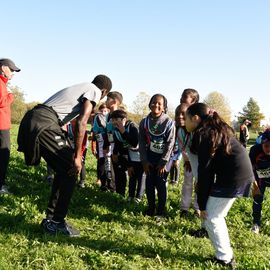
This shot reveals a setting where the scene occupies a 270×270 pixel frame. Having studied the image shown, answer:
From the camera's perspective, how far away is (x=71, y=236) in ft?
15.1

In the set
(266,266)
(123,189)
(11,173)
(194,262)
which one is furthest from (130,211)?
(11,173)

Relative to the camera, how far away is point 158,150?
5777 mm

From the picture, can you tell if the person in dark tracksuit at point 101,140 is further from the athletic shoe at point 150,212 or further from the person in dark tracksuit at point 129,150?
the athletic shoe at point 150,212

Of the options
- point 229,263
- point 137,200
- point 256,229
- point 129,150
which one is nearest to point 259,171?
point 256,229

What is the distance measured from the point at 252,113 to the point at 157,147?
7026 cm

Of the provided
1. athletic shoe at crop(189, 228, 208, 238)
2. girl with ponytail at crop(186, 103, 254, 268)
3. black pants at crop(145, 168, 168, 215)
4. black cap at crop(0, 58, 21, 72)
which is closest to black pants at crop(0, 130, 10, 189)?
black cap at crop(0, 58, 21, 72)

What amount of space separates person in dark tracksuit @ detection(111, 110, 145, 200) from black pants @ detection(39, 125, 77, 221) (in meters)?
2.02

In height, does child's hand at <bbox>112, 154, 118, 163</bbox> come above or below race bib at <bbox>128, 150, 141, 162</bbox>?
below

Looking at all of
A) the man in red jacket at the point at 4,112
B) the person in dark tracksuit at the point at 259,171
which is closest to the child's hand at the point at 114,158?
the man in red jacket at the point at 4,112

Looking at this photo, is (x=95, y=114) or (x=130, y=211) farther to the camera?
(x=95, y=114)

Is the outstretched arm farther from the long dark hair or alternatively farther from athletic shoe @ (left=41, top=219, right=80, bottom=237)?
the long dark hair

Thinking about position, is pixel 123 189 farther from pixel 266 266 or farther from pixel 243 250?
pixel 266 266

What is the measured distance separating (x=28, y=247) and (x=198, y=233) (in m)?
2.35

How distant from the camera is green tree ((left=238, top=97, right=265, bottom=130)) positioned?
70.1 meters
